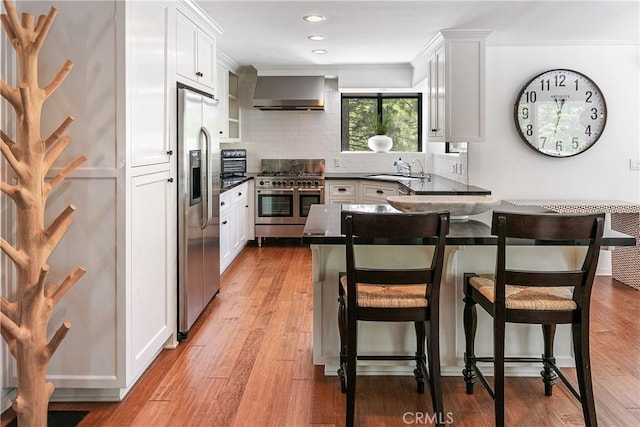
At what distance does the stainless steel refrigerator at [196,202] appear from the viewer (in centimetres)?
348

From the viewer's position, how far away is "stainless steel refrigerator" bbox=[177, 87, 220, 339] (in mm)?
3479

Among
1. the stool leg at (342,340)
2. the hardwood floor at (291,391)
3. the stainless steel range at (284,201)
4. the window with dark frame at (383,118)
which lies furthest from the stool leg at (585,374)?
the window with dark frame at (383,118)

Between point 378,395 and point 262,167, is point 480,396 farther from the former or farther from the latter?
point 262,167

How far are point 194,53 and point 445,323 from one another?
259cm

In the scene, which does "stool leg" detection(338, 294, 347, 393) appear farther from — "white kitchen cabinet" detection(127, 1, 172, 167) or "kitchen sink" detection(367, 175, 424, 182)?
"kitchen sink" detection(367, 175, 424, 182)

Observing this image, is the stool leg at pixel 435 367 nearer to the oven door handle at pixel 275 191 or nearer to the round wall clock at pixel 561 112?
the round wall clock at pixel 561 112

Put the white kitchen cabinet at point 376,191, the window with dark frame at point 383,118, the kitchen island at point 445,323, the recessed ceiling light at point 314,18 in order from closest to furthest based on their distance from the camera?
1. the kitchen island at point 445,323
2. the recessed ceiling light at point 314,18
3. the white kitchen cabinet at point 376,191
4. the window with dark frame at point 383,118

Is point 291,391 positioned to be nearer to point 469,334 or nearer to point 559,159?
point 469,334

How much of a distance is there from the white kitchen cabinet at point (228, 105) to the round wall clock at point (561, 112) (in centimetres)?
324

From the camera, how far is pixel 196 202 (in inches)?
146

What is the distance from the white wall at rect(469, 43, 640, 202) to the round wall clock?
0.28 feet

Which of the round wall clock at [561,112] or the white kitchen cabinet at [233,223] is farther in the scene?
the white kitchen cabinet at [233,223]

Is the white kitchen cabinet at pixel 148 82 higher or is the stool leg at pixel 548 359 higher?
the white kitchen cabinet at pixel 148 82

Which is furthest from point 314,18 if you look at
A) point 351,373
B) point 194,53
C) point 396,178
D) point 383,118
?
point 383,118
